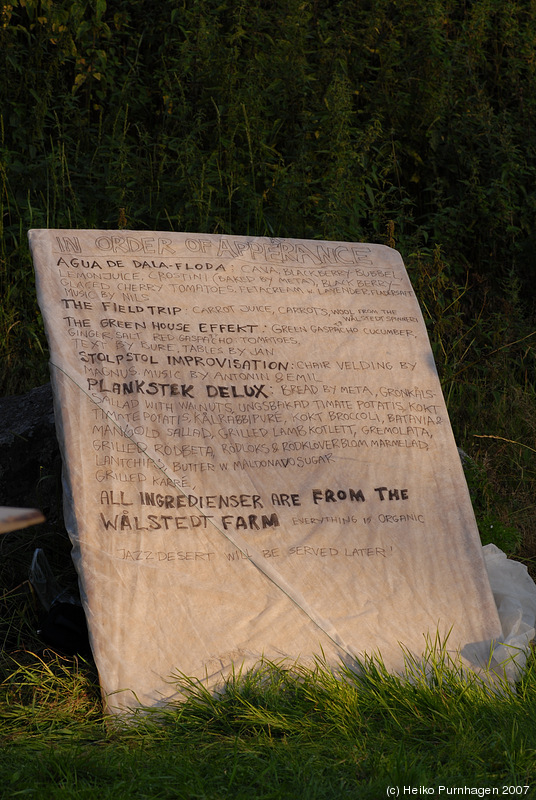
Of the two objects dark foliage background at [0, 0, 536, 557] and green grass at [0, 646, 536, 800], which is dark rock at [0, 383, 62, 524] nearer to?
dark foliage background at [0, 0, 536, 557]

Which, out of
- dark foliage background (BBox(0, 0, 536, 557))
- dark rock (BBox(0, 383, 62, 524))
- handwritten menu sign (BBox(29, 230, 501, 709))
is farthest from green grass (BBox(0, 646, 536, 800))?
dark foliage background (BBox(0, 0, 536, 557))

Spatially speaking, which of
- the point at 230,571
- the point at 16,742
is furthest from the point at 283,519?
the point at 16,742

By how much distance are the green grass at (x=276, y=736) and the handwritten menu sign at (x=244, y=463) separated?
107 millimetres

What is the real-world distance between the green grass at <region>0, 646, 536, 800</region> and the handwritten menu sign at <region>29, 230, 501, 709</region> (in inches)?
4.2

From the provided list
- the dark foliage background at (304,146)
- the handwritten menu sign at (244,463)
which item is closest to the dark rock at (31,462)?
the dark foliage background at (304,146)

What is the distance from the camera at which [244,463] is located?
285 cm

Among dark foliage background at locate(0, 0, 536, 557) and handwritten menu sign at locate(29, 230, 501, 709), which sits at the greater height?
dark foliage background at locate(0, 0, 536, 557)

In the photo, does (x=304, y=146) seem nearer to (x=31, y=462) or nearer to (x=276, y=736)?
(x=31, y=462)

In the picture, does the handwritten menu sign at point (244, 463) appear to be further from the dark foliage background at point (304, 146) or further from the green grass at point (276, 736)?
the dark foliage background at point (304, 146)

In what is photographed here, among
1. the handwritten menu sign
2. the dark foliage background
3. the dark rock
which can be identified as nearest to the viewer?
the handwritten menu sign

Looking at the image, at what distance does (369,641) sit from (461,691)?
0.33 metres

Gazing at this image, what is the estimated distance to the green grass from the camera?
208cm

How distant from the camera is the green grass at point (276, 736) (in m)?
2.08

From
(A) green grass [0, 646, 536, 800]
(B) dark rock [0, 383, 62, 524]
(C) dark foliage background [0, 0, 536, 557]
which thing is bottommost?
(A) green grass [0, 646, 536, 800]
